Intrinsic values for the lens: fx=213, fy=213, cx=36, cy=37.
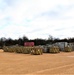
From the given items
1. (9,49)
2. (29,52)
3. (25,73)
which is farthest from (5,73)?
(9,49)

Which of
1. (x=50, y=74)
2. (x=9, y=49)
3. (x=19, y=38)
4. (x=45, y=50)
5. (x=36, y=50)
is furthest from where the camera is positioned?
(x=19, y=38)

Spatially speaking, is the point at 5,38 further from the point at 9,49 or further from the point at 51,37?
the point at 9,49

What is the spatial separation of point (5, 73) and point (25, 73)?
4.65 ft

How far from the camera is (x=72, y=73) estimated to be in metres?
14.7

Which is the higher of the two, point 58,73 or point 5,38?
point 5,38

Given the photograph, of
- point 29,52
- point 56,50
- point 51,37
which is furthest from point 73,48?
point 51,37

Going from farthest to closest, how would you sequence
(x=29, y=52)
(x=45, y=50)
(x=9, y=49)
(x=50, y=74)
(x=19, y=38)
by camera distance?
(x=19, y=38)
(x=9, y=49)
(x=45, y=50)
(x=29, y=52)
(x=50, y=74)

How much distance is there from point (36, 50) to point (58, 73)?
2526 cm

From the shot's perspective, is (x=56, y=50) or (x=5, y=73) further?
(x=56, y=50)

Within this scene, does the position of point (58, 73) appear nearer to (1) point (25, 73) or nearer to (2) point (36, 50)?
(1) point (25, 73)

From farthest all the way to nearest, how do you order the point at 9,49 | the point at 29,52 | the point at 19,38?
the point at 19,38
the point at 9,49
the point at 29,52

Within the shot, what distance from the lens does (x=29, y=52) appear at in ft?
145

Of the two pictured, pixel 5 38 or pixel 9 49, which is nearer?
pixel 9 49

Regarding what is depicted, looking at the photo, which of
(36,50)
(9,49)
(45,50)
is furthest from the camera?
(9,49)
